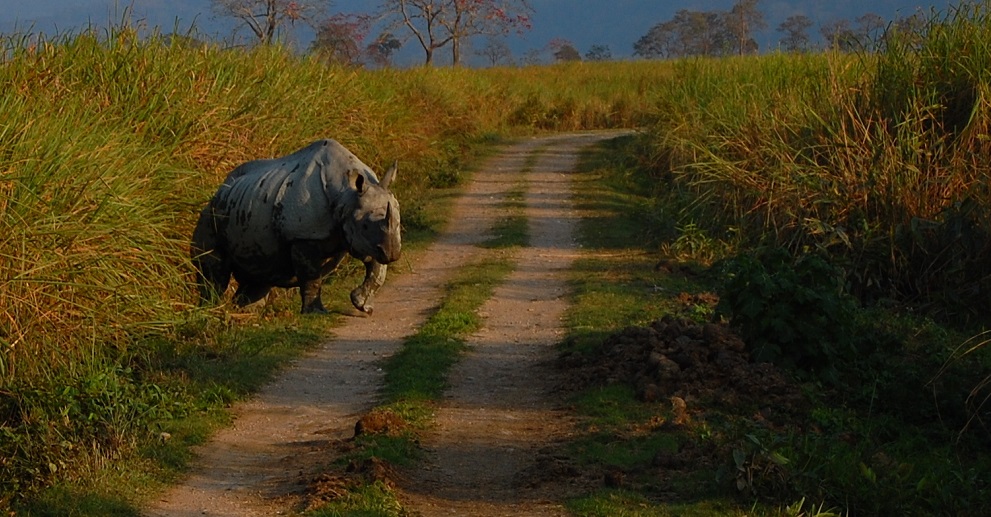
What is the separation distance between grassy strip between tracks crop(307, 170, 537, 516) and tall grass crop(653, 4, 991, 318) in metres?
2.95

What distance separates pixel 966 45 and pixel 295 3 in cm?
2355

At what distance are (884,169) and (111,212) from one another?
7.28 metres

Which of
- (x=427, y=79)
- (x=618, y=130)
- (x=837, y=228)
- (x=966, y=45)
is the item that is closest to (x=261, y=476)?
(x=837, y=228)

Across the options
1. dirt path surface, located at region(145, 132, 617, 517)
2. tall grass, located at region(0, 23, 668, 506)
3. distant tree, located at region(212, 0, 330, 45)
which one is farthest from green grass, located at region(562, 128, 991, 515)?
distant tree, located at region(212, 0, 330, 45)

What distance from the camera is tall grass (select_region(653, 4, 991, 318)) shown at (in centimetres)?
1191

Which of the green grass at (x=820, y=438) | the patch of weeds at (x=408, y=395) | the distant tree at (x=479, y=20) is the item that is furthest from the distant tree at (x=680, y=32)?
the green grass at (x=820, y=438)

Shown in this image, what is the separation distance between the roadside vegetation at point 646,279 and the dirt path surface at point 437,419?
8.6 inches

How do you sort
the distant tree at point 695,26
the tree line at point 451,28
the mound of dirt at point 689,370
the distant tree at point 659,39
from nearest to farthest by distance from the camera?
the mound of dirt at point 689,370 → the tree line at point 451,28 → the distant tree at point 695,26 → the distant tree at point 659,39

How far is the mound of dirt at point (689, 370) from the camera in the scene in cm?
848

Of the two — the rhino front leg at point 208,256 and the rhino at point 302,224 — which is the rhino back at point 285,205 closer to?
the rhino at point 302,224

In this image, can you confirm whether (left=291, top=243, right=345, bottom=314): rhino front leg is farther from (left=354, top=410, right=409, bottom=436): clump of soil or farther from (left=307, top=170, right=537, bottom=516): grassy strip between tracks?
(left=354, top=410, right=409, bottom=436): clump of soil

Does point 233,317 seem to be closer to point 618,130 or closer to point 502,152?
point 502,152

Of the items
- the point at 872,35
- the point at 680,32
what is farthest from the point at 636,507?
the point at 680,32

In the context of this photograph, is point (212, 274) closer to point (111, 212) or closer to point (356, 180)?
point (356, 180)
